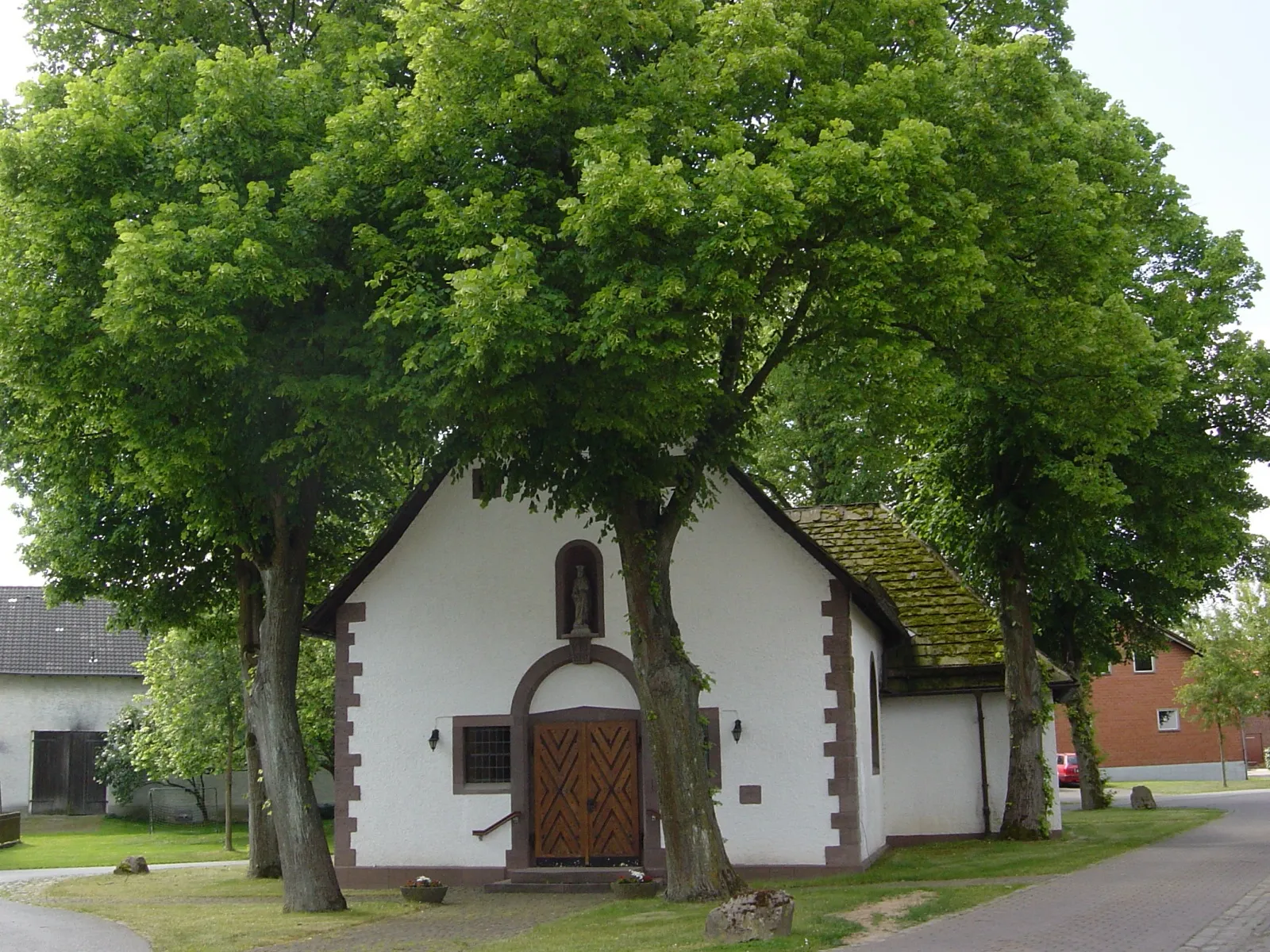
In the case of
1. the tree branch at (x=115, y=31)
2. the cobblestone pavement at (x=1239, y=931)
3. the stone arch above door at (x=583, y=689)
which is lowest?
the cobblestone pavement at (x=1239, y=931)

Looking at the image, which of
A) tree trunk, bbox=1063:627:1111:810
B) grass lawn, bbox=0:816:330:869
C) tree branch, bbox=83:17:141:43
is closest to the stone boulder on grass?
tree branch, bbox=83:17:141:43

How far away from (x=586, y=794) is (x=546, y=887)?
1.50m

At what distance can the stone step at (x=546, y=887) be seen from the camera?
19.6m

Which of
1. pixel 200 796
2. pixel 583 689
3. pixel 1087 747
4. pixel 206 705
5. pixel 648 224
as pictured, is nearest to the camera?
pixel 648 224

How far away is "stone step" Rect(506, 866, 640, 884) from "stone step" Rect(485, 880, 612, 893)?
0.09 metres

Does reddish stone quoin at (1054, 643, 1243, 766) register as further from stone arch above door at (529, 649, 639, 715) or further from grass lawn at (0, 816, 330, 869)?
stone arch above door at (529, 649, 639, 715)

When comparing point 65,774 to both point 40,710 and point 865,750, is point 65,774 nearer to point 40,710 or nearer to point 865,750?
point 40,710

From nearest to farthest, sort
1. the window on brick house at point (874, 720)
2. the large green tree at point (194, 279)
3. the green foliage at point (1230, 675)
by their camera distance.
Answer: the large green tree at point (194, 279)
the window on brick house at point (874, 720)
the green foliage at point (1230, 675)

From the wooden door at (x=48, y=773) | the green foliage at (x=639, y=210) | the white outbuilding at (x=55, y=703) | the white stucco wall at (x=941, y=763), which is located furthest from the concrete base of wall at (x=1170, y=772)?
the green foliage at (x=639, y=210)

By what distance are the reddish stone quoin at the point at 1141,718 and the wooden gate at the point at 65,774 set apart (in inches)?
1458

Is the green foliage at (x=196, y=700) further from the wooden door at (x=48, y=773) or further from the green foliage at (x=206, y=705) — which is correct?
the wooden door at (x=48, y=773)

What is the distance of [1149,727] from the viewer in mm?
56781

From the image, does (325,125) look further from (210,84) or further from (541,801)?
(541,801)

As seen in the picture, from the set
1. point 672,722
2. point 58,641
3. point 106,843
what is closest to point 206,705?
point 106,843
